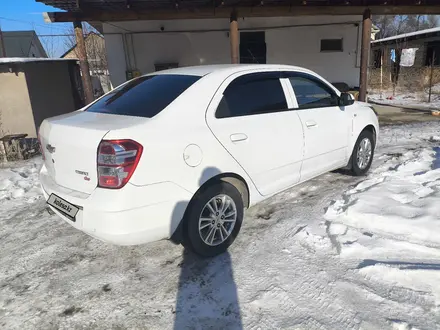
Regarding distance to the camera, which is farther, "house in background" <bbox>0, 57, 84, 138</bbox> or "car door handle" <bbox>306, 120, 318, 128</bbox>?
"house in background" <bbox>0, 57, 84, 138</bbox>

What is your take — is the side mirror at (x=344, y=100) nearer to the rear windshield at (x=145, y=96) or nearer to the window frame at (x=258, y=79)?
the window frame at (x=258, y=79)

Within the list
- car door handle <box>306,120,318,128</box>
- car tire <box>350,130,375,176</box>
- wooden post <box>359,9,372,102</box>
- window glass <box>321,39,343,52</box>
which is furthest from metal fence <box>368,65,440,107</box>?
car door handle <box>306,120,318,128</box>

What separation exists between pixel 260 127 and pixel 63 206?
1801 millimetres

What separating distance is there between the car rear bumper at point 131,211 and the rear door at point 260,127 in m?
0.67

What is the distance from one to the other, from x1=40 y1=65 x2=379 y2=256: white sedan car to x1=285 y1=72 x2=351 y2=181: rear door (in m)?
0.02

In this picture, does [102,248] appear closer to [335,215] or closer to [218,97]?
[218,97]

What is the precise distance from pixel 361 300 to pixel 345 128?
2.38m

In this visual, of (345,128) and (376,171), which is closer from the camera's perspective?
(345,128)

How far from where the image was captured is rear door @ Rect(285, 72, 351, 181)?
12.0 ft

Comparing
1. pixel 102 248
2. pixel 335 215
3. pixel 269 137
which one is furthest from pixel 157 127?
pixel 335 215

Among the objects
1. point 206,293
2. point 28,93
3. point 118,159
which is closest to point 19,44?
point 28,93

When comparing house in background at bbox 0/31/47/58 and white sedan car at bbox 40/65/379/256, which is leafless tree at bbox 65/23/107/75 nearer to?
house in background at bbox 0/31/47/58

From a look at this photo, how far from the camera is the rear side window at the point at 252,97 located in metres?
2.99

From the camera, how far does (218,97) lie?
292cm
